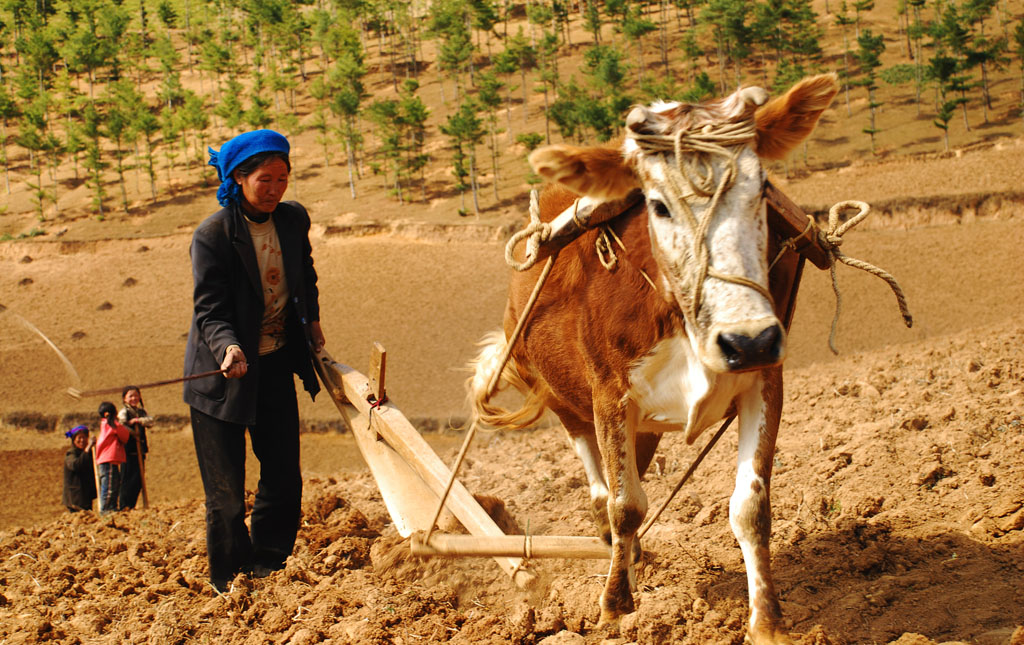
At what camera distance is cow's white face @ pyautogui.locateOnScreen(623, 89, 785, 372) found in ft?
9.20

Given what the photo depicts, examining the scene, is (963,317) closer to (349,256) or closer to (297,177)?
(349,256)

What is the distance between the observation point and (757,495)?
3424 millimetres

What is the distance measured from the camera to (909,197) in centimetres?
2536

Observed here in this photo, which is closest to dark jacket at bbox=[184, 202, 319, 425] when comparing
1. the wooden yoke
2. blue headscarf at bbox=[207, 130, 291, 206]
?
blue headscarf at bbox=[207, 130, 291, 206]

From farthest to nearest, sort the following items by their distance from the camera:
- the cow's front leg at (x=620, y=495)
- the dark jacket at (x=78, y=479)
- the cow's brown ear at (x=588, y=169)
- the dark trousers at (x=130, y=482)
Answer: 1. the dark jacket at (x=78, y=479)
2. the dark trousers at (x=130, y=482)
3. the cow's front leg at (x=620, y=495)
4. the cow's brown ear at (x=588, y=169)

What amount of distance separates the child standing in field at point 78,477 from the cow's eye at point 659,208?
10.3 metres

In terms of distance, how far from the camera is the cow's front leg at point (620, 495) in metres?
3.71

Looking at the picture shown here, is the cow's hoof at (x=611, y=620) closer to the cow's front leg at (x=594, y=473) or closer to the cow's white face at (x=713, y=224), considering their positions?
the cow's front leg at (x=594, y=473)

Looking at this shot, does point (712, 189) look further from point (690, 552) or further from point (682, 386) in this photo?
point (690, 552)

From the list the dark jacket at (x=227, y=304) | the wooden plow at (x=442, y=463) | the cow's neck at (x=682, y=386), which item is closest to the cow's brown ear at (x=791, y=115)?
the wooden plow at (x=442, y=463)

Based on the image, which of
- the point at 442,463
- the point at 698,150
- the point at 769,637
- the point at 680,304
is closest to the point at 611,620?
the point at 769,637

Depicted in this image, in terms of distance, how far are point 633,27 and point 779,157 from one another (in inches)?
1962

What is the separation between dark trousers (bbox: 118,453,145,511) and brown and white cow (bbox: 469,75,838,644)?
319 inches

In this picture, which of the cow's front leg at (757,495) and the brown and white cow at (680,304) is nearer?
the brown and white cow at (680,304)
